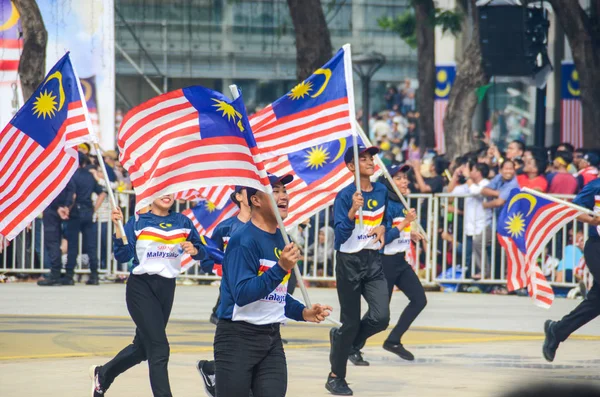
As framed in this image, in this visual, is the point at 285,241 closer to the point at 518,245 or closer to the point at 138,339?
the point at 138,339

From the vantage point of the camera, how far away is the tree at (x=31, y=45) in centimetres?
2183

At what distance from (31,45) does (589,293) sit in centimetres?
1396

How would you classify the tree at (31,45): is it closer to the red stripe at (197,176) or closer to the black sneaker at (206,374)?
the red stripe at (197,176)

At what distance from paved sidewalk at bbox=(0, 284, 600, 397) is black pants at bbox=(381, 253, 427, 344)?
31 centimetres

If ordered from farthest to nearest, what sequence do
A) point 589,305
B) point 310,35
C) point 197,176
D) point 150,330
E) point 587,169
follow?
point 310,35 → point 587,169 → point 589,305 → point 150,330 → point 197,176

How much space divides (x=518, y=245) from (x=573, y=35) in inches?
446

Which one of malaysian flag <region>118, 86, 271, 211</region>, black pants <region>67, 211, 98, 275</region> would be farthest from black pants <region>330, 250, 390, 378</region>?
black pants <region>67, 211, 98, 275</region>

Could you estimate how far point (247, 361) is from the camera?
19.5 feet

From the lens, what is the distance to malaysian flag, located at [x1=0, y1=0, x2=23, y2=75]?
71.2 feet

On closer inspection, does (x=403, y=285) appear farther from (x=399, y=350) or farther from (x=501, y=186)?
(x=501, y=186)

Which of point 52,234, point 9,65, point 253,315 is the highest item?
point 9,65

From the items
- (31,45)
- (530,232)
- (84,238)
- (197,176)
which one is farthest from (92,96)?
(197,176)

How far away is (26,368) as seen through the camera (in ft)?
32.9

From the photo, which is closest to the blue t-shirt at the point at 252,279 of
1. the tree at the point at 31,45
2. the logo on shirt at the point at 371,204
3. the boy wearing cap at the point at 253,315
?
the boy wearing cap at the point at 253,315
